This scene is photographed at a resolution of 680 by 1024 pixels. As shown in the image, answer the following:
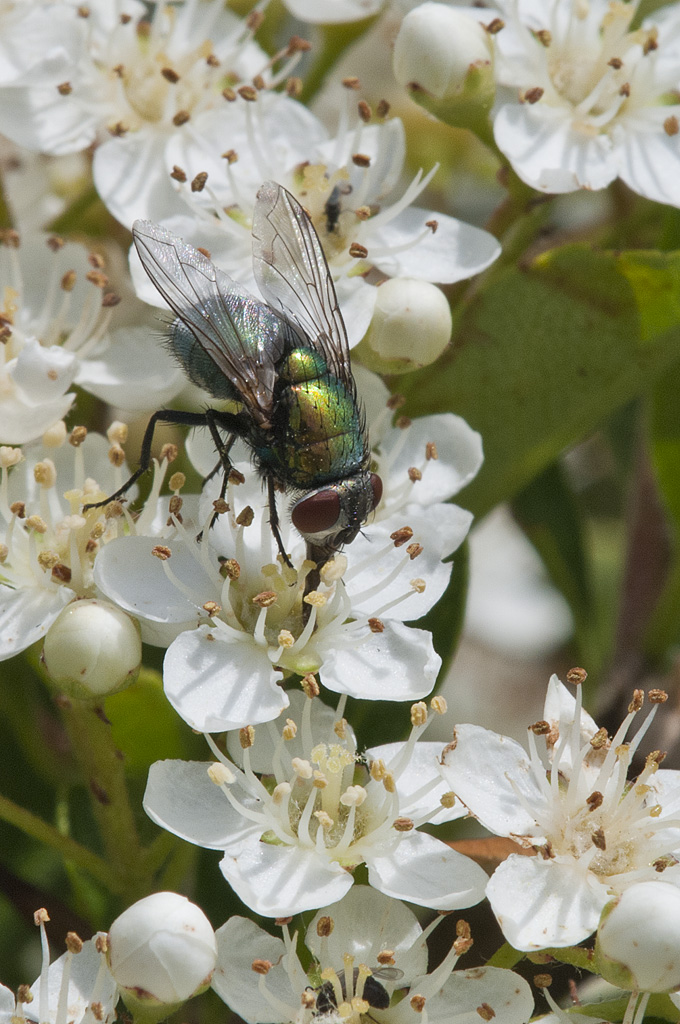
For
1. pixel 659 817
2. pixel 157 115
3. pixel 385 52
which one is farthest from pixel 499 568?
pixel 659 817

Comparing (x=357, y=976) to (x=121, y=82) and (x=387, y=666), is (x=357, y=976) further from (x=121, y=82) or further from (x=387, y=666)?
(x=121, y=82)

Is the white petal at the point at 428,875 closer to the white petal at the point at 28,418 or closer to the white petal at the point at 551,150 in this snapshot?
the white petal at the point at 28,418

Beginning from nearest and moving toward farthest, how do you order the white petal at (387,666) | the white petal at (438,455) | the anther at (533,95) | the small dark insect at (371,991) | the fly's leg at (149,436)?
the small dark insect at (371,991), the white petal at (387,666), the fly's leg at (149,436), the white petal at (438,455), the anther at (533,95)

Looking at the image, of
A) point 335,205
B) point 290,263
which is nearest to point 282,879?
point 290,263

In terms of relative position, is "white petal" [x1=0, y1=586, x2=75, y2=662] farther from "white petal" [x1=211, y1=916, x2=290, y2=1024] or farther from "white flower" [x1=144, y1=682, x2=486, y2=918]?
"white petal" [x1=211, y1=916, x2=290, y2=1024]

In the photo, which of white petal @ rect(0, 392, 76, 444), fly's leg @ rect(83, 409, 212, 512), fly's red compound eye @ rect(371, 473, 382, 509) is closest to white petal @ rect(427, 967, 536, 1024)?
fly's red compound eye @ rect(371, 473, 382, 509)

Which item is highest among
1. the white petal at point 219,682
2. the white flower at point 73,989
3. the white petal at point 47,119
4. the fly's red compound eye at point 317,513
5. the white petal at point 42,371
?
the white petal at point 47,119

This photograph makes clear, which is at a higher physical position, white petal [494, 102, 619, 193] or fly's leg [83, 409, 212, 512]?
white petal [494, 102, 619, 193]

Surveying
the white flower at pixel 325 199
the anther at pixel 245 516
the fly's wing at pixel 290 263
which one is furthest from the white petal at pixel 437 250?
the anther at pixel 245 516
